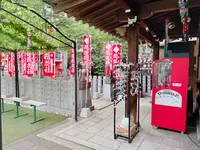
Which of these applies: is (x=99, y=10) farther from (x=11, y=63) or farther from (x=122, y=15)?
(x=11, y=63)

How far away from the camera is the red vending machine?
152 inches

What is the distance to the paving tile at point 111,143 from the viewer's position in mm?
3292

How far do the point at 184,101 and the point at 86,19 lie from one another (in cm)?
329

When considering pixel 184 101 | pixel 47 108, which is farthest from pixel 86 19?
pixel 47 108

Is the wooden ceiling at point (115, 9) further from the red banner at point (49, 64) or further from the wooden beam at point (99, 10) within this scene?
the red banner at point (49, 64)

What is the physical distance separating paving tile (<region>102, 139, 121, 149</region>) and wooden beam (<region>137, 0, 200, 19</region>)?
9.84 ft

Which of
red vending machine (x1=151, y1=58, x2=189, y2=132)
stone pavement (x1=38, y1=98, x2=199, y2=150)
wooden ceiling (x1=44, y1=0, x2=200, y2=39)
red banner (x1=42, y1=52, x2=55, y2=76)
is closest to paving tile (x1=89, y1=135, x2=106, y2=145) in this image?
stone pavement (x1=38, y1=98, x2=199, y2=150)

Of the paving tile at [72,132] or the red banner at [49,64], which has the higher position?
the red banner at [49,64]

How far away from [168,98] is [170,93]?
145mm

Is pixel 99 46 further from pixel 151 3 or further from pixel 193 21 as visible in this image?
pixel 151 3

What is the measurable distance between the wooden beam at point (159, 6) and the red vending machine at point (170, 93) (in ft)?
4.38

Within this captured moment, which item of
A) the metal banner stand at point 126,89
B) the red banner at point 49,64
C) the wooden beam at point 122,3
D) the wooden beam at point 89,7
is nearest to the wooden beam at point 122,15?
the wooden beam at point 122,3

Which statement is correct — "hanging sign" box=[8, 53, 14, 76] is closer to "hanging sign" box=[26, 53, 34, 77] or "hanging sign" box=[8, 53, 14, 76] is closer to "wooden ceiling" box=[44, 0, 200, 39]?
"hanging sign" box=[26, 53, 34, 77]

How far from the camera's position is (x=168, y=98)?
4.03 meters
